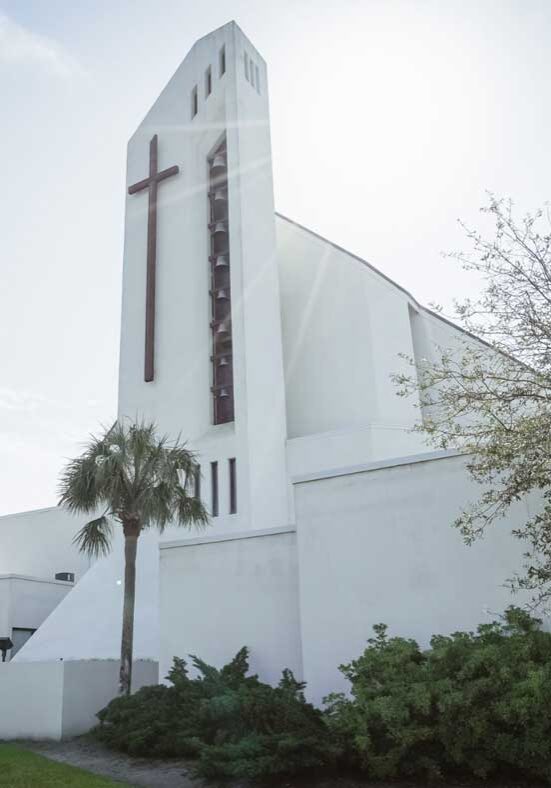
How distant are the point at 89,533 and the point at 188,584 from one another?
2649 mm

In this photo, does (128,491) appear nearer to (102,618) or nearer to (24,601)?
(102,618)

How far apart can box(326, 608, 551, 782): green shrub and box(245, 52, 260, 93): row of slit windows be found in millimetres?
28205

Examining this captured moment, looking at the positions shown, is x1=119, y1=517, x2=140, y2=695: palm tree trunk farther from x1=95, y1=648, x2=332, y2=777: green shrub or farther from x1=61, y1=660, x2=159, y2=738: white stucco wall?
x1=95, y1=648, x2=332, y2=777: green shrub

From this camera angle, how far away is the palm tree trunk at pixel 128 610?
15781 millimetres

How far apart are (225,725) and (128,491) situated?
22.8 feet

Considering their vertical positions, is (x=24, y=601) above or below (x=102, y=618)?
above

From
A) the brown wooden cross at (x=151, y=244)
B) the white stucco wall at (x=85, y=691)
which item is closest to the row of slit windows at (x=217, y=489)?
the brown wooden cross at (x=151, y=244)

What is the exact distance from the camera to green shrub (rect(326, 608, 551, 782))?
27.7ft

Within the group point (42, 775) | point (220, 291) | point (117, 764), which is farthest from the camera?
point (220, 291)

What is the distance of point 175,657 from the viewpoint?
1502 centimetres

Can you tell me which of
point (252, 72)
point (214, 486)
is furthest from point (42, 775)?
point (252, 72)

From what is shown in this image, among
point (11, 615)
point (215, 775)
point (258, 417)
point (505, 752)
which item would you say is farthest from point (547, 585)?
point (11, 615)

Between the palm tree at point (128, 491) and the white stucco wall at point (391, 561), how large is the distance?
4240mm

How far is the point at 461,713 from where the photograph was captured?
28.8 ft
